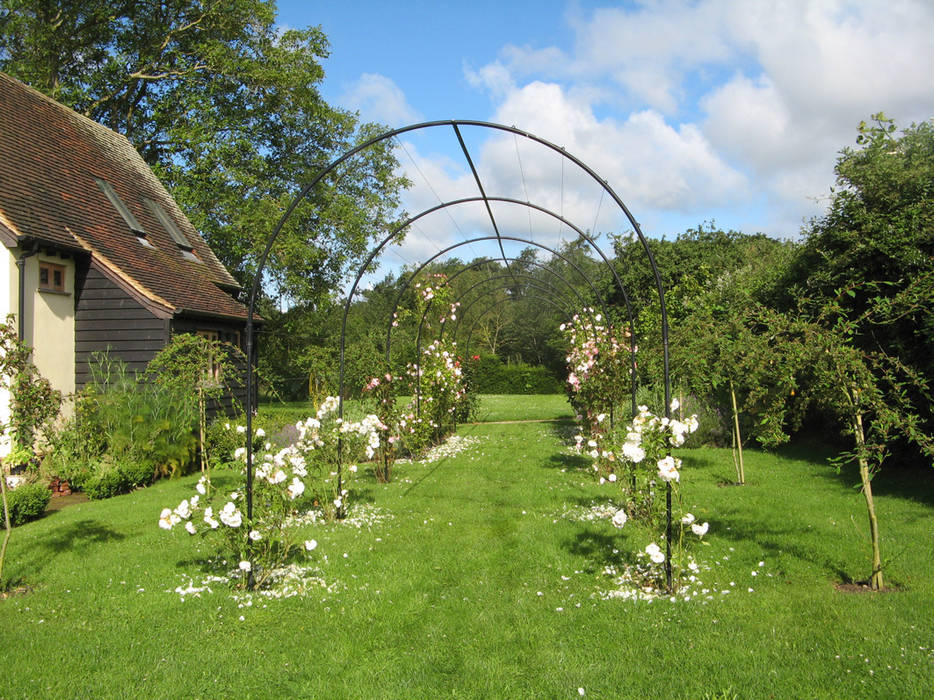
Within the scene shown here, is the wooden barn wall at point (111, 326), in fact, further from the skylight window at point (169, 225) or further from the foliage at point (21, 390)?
the foliage at point (21, 390)

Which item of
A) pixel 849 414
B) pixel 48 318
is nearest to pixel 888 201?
pixel 849 414

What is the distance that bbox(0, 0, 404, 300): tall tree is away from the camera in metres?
17.9

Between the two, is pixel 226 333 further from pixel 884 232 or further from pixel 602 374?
pixel 884 232

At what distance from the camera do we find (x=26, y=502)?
7766 mm

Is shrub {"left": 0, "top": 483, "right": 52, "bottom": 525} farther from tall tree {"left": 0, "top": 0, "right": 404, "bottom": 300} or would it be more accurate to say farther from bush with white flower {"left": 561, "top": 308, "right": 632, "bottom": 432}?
tall tree {"left": 0, "top": 0, "right": 404, "bottom": 300}

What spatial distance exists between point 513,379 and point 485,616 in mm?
27163

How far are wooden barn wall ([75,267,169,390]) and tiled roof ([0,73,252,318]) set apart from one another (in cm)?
36

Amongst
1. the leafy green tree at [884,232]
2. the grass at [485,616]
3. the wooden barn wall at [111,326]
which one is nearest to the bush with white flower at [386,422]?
the grass at [485,616]

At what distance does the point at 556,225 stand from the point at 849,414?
5.81 metres

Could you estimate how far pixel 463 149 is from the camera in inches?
249

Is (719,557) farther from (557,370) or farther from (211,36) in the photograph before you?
(557,370)

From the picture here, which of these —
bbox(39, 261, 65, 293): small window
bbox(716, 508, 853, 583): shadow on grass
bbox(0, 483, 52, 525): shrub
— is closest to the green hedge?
bbox(39, 261, 65, 293): small window

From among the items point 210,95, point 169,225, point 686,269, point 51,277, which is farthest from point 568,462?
point 210,95

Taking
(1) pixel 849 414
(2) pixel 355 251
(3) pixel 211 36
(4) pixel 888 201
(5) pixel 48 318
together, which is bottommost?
(1) pixel 849 414
